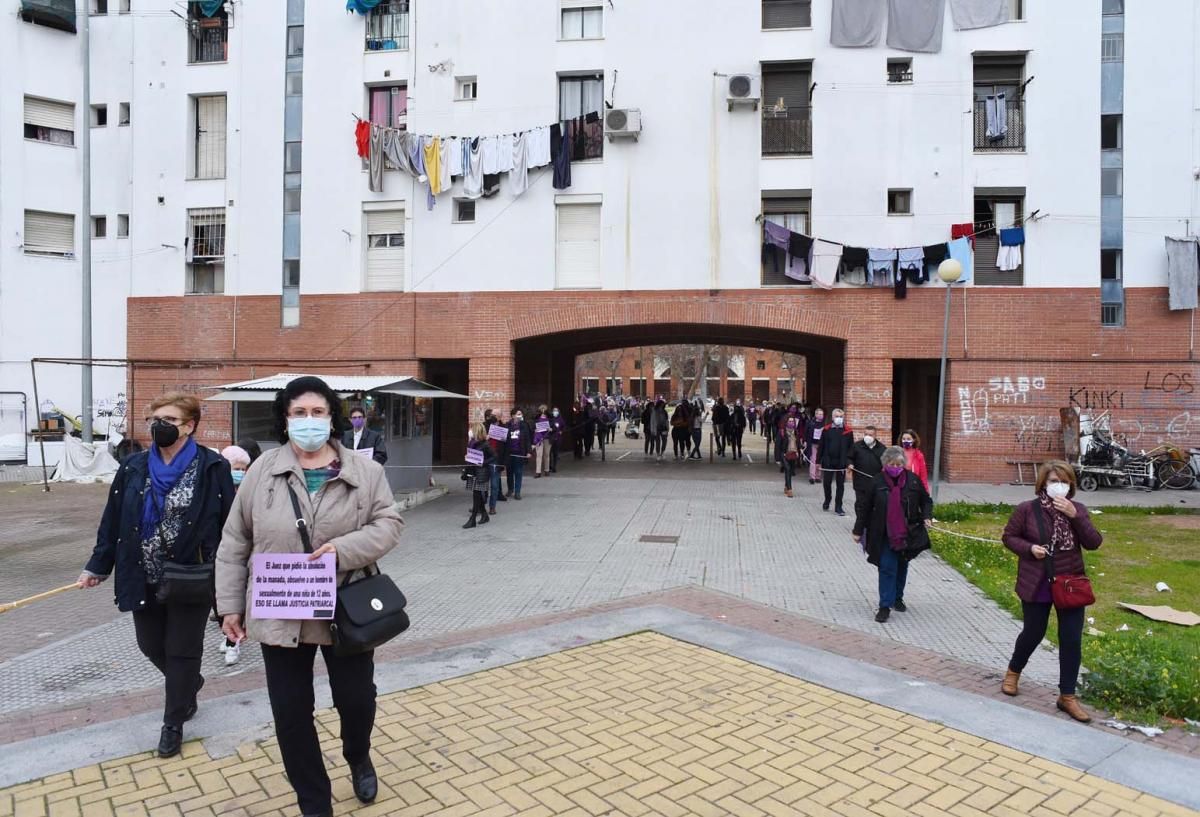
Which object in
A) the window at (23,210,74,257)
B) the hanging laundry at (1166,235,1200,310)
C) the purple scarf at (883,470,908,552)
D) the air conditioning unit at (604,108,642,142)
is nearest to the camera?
the purple scarf at (883,470,908,552)

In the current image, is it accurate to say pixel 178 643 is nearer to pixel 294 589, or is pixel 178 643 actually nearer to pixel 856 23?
pixel 294 589

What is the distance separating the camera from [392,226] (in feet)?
67.0

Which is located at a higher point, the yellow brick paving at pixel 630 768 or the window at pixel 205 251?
the window at pixel 205 251

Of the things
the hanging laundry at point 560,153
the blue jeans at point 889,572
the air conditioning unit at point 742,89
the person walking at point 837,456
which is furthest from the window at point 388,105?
the blue jeans at point 889,572

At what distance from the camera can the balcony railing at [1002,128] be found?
1848 cm

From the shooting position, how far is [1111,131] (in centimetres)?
1830

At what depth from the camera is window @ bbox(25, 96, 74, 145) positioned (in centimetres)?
2244

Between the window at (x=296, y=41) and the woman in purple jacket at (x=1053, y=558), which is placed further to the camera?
the window at (x=296, y=41)

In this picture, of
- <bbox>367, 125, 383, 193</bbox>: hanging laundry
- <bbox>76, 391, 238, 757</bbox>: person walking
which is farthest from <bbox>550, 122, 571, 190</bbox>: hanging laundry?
<bbox>76, 391, 238, 757</bbox>: person walking

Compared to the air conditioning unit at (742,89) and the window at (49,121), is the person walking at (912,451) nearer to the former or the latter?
the air conditioning unit at (742,89)

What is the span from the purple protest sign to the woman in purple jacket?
432 cm

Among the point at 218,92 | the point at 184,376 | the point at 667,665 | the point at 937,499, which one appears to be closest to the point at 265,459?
the point at 667,665

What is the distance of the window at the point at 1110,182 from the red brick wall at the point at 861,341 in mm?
2433

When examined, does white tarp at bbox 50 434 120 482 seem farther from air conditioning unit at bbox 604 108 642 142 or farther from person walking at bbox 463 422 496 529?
air conditioning unit at bbox 604 108 642 142
